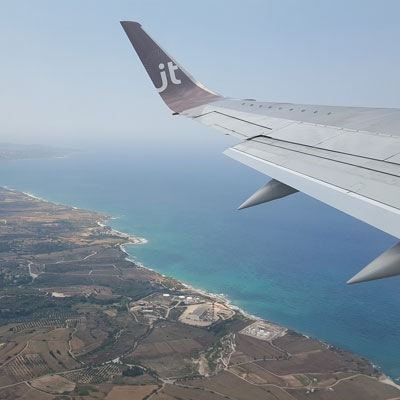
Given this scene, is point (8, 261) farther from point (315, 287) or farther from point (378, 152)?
point (378, 152)

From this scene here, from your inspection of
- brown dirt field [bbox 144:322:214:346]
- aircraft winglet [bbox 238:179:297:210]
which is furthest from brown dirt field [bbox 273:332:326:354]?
aircraft winglet [bbox 238:179:297:210]

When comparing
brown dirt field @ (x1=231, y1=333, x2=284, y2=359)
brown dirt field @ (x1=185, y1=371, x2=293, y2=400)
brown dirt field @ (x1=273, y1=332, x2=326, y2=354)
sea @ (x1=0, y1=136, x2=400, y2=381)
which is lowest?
sea @ (x1=0, y1=136, x2=400, y2=381)

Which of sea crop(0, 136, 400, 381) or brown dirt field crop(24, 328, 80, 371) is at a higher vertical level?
brown dirt field crop(24, 328, 80, 371)

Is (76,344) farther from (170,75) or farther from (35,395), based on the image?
(170,75)

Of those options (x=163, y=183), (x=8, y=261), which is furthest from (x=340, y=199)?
(x=163, y=183)

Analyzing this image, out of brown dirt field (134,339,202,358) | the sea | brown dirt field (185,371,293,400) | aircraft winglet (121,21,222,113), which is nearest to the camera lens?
aircraft winglet (121,21,222,113)

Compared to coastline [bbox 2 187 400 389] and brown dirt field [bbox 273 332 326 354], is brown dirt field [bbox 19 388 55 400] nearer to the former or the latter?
brown dirt field [bbox 273 332 326 354]

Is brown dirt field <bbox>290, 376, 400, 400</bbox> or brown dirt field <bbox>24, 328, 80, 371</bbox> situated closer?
brown dirt field <bbox>290, 376, 400, 400</bbox>
